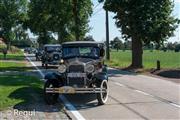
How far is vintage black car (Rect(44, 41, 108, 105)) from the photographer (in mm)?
15383

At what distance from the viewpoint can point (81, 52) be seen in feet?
58.8

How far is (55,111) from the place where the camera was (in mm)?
14047

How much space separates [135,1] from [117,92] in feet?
65.6

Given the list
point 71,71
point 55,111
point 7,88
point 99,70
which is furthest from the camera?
point 7,88

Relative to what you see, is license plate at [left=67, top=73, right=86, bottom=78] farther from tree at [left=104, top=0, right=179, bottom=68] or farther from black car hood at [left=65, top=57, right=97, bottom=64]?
tree at [left=104, top=0, right=179, bottom=68]

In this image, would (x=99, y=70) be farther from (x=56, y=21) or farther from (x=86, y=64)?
(x=56, y=21)

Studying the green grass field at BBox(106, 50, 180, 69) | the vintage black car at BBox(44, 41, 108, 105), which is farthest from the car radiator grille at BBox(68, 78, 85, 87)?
the green grass field at BBox(106, 50, 180, 69)

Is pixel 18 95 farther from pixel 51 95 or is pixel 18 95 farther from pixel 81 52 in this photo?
pixel 81 52

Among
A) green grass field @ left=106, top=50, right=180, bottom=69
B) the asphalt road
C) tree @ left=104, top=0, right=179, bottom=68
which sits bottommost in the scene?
green grass field @ left=106, top=50, right=180, bottom=69

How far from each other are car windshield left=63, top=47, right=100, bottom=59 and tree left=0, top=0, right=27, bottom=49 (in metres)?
89.0

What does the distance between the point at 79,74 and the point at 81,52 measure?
1.99m

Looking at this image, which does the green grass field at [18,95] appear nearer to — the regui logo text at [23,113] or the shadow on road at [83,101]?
the regui logo text at [23,113]

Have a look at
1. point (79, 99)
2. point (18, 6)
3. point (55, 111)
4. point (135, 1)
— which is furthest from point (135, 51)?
point (18, 6)

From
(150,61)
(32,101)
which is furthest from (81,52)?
(150,61)
